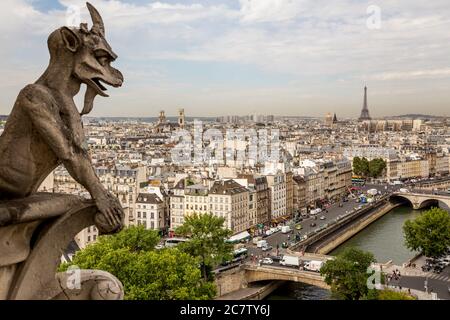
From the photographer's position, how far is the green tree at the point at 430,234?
2623 cm

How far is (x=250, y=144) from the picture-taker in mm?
68438

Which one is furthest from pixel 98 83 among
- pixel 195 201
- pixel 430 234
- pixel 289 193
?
pixel 289 193

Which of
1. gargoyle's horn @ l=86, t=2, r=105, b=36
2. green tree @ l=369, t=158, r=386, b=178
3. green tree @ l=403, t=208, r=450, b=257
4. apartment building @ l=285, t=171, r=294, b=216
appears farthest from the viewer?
green tree @ l=369, t=158, r=386, b=178

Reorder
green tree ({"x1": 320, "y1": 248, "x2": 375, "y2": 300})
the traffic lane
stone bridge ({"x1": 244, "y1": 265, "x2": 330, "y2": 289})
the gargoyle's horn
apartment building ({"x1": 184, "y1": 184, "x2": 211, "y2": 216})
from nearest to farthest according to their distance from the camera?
the gargoyle's horn
green tree ({"x1": 320, "y1": 248, "x2": 375, "y2": 300})
the traffic lane
stone bridge ({"x1": 244, "y1": 265, "x2": 330, "y2": 289})
apartment building ({"x1": 184, "y1": 184, "x2": 211, "y2": 216})

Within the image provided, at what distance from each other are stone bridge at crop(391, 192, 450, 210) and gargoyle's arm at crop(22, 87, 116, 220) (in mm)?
46452

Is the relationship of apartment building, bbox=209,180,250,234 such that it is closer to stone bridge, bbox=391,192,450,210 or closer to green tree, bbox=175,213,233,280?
green tree, bbox=175,213,233,280

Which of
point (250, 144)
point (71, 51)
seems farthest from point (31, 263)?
point (250, 144)

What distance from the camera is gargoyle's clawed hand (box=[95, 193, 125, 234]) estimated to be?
3062mm

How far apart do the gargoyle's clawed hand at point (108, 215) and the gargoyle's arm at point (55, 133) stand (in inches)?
2.2

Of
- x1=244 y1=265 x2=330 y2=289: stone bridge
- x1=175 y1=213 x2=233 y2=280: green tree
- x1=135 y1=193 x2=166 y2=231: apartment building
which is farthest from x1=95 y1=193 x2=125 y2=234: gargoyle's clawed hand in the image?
x1=135 y1=193 x2=166 y2=231: apartment building

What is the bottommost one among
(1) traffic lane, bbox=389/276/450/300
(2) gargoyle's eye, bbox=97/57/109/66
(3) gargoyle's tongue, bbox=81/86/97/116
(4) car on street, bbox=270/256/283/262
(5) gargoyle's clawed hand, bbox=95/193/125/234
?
(1) traffic lane, bbox=389/276/450/300

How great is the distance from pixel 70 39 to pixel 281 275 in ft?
71.1
